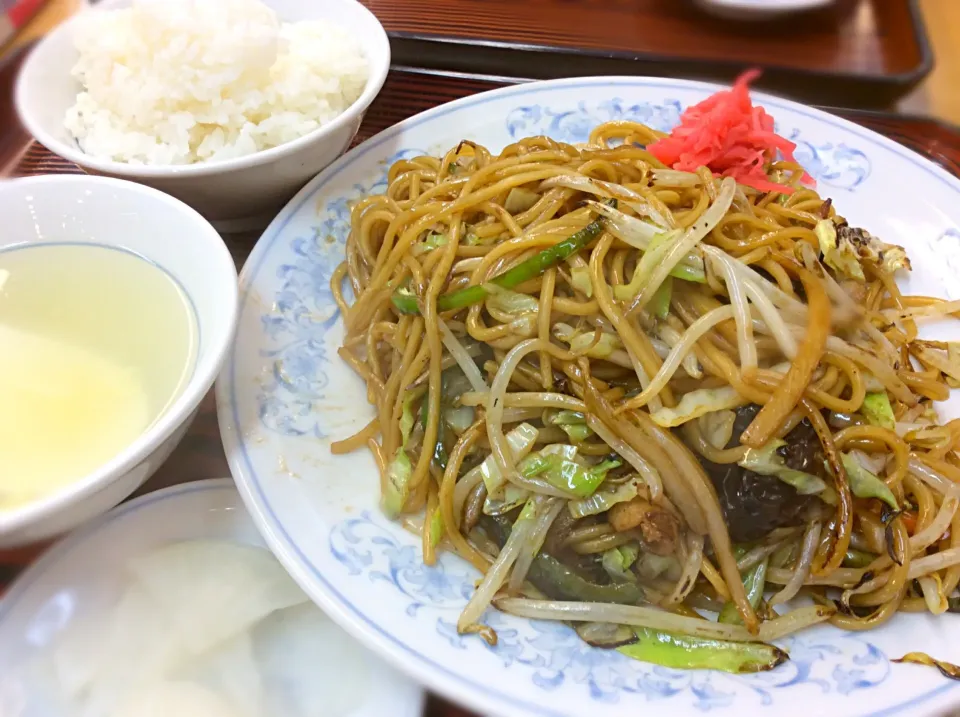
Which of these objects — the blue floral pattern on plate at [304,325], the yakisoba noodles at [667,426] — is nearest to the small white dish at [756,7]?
the yakisoba noodles at [667,426]

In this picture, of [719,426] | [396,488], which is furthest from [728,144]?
[396,488]

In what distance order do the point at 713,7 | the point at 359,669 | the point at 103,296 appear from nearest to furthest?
1. the point at 359,669
2. the point at 103,296
3. the point at 713,7

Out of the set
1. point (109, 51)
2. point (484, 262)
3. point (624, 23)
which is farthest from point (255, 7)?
point (624, 23)

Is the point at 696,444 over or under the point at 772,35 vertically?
under

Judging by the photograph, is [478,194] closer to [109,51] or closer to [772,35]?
[109,51]

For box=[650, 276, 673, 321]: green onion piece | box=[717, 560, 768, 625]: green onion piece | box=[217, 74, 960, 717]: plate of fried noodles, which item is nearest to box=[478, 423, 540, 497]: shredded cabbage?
box=[217, 74, 960, 717]: plate of fried noodles

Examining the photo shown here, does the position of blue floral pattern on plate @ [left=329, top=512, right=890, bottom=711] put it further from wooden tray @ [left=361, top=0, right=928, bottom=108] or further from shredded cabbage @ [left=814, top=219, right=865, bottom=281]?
wooden tray @ [left=361, top=0, right=928, bottom=108]

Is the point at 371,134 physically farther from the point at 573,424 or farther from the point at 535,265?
the point at 573,424
